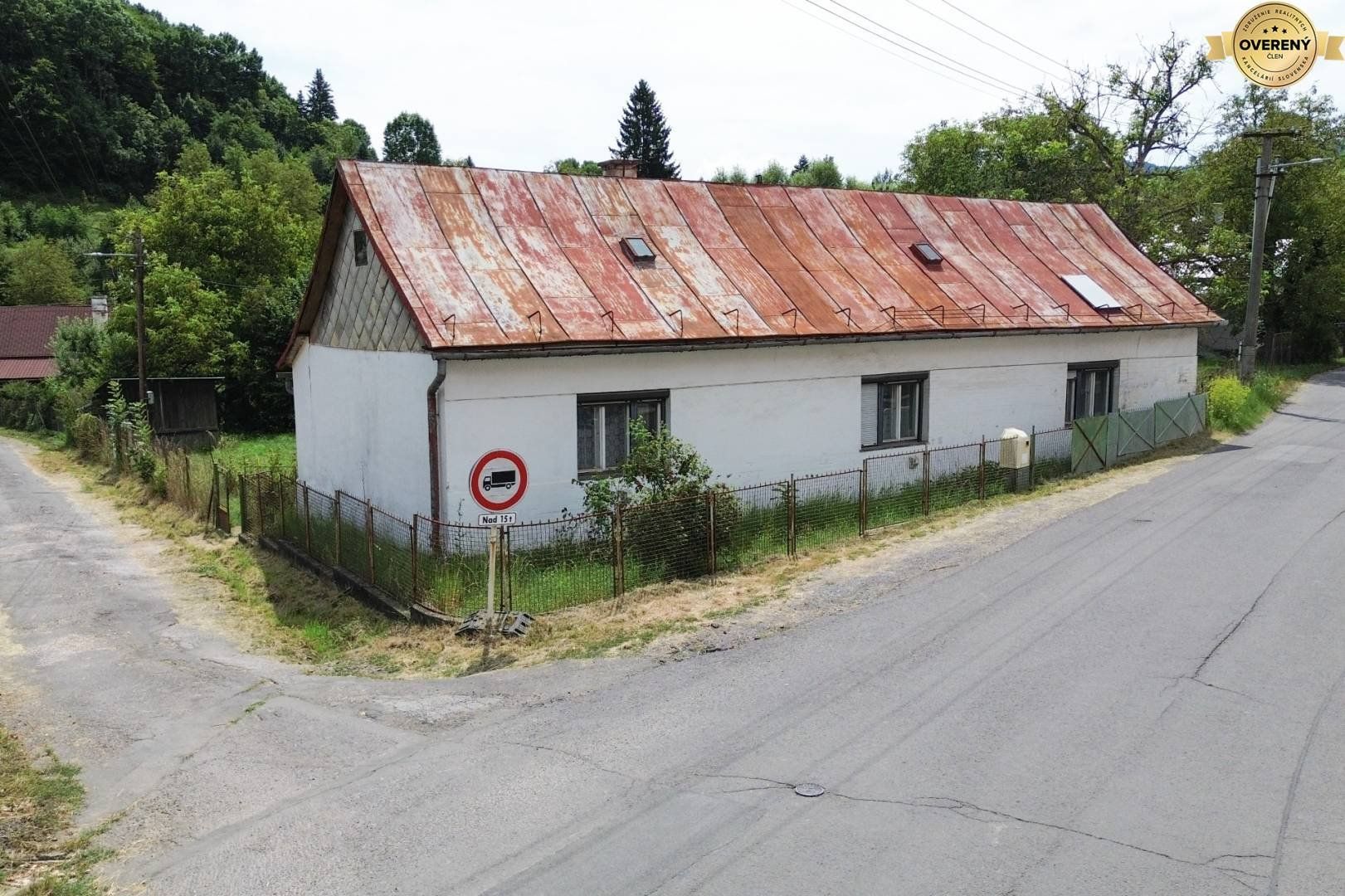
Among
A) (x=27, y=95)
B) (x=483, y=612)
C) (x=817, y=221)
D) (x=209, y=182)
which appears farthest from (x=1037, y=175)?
(x=27, y=95)

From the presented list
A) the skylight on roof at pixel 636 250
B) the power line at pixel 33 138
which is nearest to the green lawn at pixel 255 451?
the skylight on roof at pixel 636 250

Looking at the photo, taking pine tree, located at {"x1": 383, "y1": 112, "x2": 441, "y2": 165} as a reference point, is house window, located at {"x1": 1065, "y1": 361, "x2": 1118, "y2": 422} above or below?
below

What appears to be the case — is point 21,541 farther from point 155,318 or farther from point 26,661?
point 155,318

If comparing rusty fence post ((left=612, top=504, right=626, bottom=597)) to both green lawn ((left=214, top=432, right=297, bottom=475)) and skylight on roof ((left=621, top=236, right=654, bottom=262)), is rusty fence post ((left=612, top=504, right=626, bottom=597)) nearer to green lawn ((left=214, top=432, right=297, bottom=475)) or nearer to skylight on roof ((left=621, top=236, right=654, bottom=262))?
skylight on roof ((left=621, top=236, right=654, bottom=262))

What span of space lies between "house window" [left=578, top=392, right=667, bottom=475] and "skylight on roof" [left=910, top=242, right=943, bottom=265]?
317 inches

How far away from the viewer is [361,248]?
52.2 feet

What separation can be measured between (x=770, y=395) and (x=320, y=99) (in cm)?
14813

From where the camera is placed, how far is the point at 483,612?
11.3m

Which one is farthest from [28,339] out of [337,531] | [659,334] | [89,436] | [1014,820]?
[1014,820]

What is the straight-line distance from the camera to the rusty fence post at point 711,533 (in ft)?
42.8

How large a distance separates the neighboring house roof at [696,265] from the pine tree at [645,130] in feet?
241

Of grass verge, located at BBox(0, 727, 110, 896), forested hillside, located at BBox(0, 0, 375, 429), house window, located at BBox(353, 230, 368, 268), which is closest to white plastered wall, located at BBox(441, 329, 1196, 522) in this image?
house window, located at BBox(353, 230, 368, 268)

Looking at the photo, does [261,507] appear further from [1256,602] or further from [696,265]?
[1256,602]

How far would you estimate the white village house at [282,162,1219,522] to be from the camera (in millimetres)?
14008
